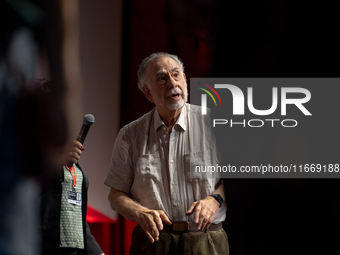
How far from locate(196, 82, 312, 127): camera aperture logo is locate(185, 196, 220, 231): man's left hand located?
29 centimetres

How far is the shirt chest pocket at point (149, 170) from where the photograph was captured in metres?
1.38

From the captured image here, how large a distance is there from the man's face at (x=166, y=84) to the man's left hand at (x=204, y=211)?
15.1 inches

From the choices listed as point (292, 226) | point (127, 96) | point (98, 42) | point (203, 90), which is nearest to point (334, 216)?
point (292, 226)

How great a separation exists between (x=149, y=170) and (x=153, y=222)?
0.22 metres

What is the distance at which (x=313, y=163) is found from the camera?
85cm

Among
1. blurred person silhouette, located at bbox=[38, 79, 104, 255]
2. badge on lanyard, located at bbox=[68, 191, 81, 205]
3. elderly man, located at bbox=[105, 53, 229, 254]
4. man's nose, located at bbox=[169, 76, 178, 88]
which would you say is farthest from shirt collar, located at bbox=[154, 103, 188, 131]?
badge on lanyard, located at bbox=[68, 191, 81, 205]

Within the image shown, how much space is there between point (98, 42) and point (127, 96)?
27 cm

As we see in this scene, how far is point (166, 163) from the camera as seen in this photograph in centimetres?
142

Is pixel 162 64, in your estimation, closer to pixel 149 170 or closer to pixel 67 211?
pixel 149 170

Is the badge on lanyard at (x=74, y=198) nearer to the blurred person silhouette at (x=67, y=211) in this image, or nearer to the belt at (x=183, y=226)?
the blurred person silhouette at (x=67, y=211)

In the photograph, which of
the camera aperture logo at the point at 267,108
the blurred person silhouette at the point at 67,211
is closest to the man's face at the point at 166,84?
the camera aperture logo at the point at 267,108

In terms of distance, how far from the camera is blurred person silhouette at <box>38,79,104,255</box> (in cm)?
140

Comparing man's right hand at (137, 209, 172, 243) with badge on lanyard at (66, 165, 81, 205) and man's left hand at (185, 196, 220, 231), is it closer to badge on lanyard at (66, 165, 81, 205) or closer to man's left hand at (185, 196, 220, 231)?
man's left hand at (185, 196, 220, 231)

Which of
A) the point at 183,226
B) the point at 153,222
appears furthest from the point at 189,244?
the point at 153,222
